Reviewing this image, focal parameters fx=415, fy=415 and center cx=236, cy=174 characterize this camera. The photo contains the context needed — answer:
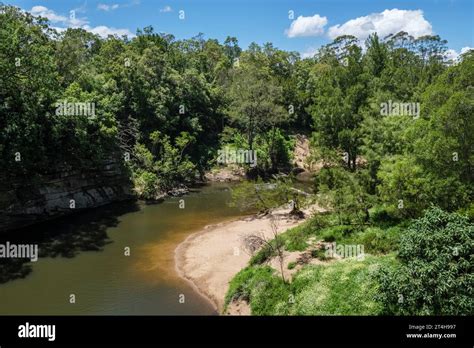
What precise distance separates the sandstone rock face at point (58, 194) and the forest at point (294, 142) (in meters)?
0.89

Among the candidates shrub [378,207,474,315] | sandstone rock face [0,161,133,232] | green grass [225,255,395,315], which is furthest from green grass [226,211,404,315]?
sandstone rock face [0,161,133,232]

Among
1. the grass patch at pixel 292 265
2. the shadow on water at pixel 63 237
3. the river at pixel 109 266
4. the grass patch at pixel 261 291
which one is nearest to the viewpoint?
the grass patch at pixel 261 291

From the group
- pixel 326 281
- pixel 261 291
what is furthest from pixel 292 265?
pixel 326 281

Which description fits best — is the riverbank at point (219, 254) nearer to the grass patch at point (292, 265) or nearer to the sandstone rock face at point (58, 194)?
the grass patch at point (292, 265)

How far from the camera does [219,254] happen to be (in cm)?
2930

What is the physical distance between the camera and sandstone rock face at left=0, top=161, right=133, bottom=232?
33281mm

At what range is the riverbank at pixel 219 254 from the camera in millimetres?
25188

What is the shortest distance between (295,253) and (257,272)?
3051 millimetres

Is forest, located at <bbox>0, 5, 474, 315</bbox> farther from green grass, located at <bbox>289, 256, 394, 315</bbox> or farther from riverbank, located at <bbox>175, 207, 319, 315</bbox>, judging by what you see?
riverbank, located at <bbox>175, 207, 319, 315</bbox>

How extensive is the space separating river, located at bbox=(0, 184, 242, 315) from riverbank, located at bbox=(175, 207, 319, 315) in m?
0.71

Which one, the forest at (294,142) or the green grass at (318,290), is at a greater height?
the forest at (294,142)

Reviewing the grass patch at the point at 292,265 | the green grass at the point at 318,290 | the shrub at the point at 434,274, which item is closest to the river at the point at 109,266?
the green grass at the point at 318,290

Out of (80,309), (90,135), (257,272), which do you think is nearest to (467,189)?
(257,272)

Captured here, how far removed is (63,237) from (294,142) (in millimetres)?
42591
